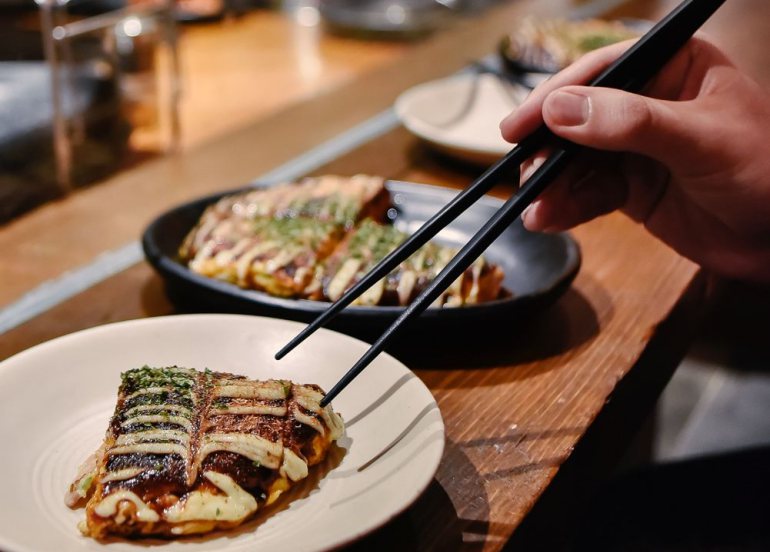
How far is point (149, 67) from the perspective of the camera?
272 centimetres

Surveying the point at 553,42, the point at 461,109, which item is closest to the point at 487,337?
the point at 461,109

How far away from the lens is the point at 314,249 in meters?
1.51

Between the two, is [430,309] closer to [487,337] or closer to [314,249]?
[487,337]

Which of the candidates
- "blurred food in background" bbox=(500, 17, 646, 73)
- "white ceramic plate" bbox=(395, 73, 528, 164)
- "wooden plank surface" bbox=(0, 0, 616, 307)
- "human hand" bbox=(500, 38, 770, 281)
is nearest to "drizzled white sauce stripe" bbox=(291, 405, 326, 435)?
"human hand" bbox=(500, 38, 770, 281)

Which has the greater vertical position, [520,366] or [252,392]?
[252,392]

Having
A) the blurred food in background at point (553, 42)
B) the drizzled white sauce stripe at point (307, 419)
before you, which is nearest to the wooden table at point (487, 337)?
the drizzled white sauce stripe at point (307, 419)

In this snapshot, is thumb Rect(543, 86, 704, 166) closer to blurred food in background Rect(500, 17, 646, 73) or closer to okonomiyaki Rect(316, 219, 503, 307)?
okonomiyaki Rect(316, 219, 503, 307)

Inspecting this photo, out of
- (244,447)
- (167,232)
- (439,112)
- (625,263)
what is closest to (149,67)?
(439,112)

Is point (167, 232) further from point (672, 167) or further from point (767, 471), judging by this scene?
point (767, 471)

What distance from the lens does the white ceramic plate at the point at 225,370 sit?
873mm

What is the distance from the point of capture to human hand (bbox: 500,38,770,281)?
109 cm

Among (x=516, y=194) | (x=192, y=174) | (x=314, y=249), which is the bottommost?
(x=192, y=174)

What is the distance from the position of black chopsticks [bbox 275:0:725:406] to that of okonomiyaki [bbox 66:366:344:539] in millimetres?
65

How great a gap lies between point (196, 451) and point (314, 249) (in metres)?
0.63
